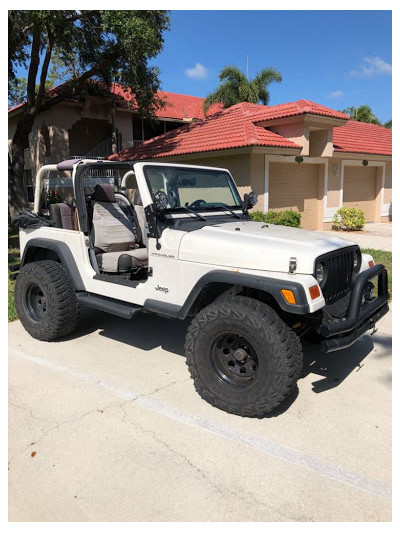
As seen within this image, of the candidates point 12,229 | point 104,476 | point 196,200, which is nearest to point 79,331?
point 196,200

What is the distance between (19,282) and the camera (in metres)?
5.01

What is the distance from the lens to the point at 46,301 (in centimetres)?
467

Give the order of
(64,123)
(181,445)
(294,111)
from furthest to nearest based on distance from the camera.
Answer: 1. (64,123)
2. (294,111)
3. (181,445)

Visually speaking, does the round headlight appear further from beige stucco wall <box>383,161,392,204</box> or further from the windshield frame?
beige stucco wall <box>383,161,392,204</box>

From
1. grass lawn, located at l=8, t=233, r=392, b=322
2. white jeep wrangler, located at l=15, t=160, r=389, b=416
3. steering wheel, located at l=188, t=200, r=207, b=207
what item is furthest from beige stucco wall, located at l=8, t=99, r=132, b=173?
steering wheel, located at l=188, t=200, r=207, b=207

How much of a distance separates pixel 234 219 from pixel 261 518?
9.34 feet

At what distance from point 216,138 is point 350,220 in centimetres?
584

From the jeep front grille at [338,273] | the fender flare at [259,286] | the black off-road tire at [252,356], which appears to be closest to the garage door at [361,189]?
the jeep front grille at [338,273]

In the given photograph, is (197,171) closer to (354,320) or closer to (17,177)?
(354,320)

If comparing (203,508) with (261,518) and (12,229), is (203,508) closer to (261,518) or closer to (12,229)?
(261,518)

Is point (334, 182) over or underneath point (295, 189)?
over

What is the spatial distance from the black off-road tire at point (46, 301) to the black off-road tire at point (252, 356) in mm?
1816

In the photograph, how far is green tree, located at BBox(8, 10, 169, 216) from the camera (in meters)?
10.6

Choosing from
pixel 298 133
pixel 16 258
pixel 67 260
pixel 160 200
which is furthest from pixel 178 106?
pixel 160 200
